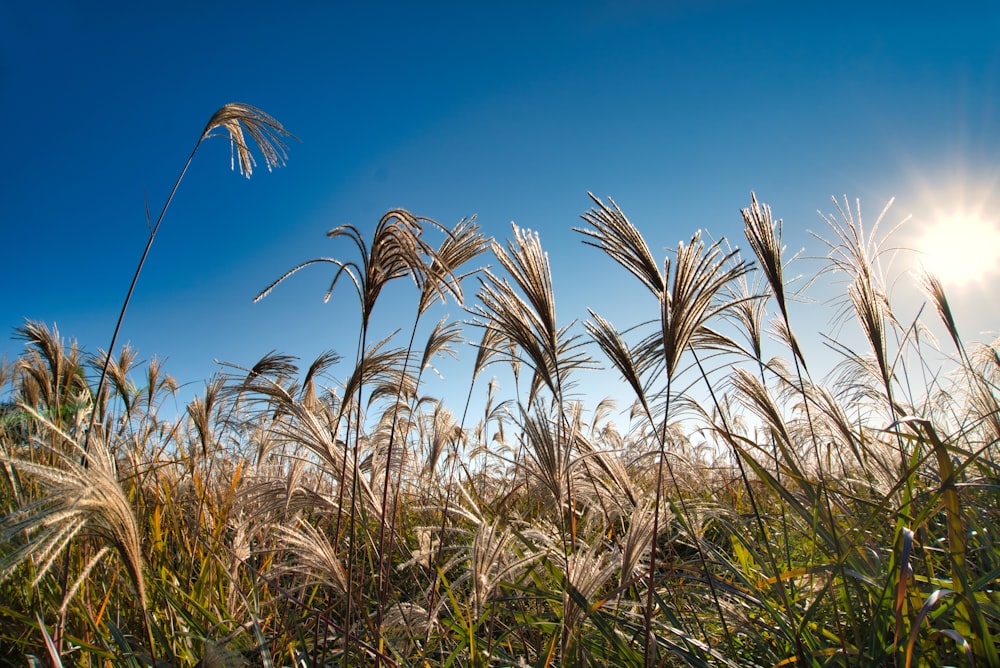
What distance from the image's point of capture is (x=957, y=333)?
3.58 m

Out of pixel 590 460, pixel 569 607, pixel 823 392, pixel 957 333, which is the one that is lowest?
pixel 569 607

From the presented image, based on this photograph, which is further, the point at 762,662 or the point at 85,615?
the point at 85,615

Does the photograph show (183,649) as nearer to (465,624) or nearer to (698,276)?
(465,624)

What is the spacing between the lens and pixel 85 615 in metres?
2.29

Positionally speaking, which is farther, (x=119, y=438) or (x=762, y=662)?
(x=119, y=438)

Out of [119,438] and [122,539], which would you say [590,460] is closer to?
[122,539]

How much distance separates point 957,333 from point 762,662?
10.1ft

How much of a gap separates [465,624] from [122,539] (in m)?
1.22

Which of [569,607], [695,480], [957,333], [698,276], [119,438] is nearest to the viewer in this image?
[569,607]

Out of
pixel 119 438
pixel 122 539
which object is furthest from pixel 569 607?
pixel 119 438

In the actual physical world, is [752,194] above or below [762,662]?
above

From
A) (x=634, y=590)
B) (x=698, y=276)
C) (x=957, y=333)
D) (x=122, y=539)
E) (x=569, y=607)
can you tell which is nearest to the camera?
(x=122, y=539)

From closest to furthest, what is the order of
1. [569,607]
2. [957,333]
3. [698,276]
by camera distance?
[569,607], [698,276], [957,333]

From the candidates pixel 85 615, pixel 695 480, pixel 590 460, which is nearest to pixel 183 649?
pixel 85 615
